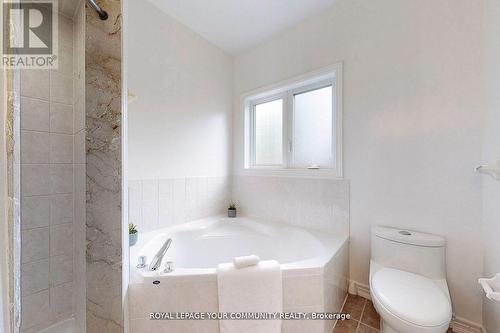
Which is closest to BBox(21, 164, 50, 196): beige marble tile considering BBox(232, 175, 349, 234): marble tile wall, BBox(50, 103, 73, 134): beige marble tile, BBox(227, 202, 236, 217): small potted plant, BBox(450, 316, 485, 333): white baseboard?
BBox(50, 103, 73, 134): beige marble tile

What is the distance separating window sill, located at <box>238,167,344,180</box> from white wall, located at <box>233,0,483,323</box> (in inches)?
6.8

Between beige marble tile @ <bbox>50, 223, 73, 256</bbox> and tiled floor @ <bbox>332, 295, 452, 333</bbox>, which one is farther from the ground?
A: beige marble tile @ <bbox>50, 223, 73, 256</bbox>

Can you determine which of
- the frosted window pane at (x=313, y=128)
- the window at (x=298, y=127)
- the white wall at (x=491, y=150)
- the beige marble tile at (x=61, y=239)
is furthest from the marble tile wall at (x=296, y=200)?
the beige marble tile at (x=61, y=239)

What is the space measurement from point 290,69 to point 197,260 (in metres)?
2.22

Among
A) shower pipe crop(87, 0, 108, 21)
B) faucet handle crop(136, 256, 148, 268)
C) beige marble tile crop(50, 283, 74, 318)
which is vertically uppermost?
shower pipe crop(87, 0, 108, 21)

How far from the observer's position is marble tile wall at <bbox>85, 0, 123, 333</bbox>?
3.50 ft

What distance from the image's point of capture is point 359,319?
145 cm

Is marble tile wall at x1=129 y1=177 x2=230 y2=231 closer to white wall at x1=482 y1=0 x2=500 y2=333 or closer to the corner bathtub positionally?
the corner bathtub

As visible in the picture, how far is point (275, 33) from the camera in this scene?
→ 2.21 metres

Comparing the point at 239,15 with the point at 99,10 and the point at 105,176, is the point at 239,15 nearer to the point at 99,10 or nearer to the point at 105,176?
the point at 99,10

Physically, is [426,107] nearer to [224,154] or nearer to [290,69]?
[290,69]

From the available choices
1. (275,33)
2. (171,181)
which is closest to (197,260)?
(171,181)

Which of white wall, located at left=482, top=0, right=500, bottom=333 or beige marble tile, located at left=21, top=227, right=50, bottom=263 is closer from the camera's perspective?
white wall, located at left=482, top=0, right=500, bottom=333

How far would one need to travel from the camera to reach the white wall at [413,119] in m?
1.29
